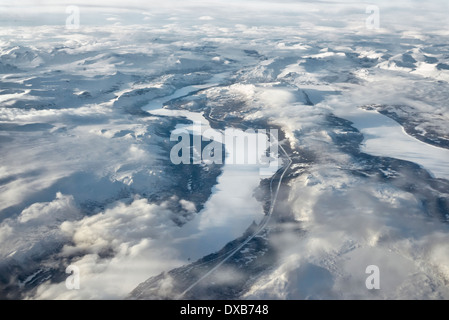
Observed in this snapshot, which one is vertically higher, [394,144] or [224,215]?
[394,144]

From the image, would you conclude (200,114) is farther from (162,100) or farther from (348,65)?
(348,65)

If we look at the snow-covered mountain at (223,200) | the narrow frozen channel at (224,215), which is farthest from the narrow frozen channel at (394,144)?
the narrow frozen channel at (224,215)

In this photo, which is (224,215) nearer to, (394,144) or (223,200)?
(223,200)

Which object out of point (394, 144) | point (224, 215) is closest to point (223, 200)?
point (224, 215)

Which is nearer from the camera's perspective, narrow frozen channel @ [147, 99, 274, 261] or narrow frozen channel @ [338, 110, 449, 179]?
narrow frozen channel @ [147, 99, 274, 261]

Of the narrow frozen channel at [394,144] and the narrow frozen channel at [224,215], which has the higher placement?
the narrow frozen channel at [394,144]

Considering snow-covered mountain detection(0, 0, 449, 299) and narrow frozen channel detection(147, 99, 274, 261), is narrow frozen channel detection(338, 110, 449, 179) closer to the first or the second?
snow-covered mountain detection(0, 0, 449, 299)

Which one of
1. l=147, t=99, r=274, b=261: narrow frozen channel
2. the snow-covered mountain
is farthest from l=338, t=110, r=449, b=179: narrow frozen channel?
l=147, t=99, r=274, b=261: narrow frozen channel

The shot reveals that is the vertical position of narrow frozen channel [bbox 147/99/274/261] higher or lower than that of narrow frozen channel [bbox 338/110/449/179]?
lower

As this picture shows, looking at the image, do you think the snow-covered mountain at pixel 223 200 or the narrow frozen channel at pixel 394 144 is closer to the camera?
the snow-covered mountain at pixel 223 200

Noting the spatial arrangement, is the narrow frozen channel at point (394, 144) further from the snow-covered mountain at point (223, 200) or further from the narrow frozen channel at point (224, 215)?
the narrow frozen channel at point (224, 215)
